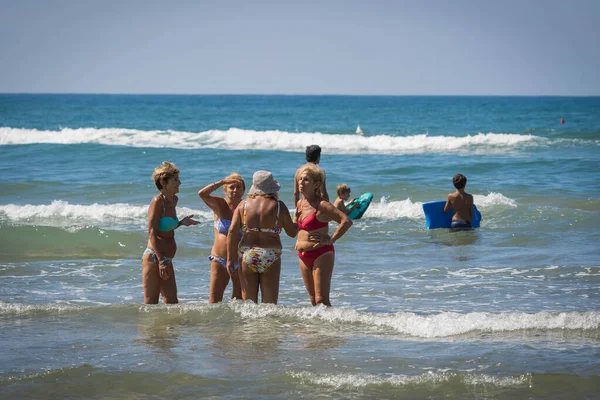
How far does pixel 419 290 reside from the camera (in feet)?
29.2

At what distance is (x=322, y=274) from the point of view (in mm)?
6676

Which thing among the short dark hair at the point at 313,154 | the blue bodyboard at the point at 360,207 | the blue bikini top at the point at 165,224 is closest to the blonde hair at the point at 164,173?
the blue bikini top at the point at 165,224

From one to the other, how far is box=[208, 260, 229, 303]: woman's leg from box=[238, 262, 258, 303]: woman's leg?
488 mm

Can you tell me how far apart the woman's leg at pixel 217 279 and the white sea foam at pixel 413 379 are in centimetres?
195

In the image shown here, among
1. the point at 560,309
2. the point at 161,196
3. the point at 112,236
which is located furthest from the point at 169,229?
the point at 112,236

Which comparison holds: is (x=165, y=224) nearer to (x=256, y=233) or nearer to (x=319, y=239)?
(x=256, y=233)

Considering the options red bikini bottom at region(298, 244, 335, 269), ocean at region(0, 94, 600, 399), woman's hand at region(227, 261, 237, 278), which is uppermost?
red bikini bottom at region(298, 244, 335, 269)

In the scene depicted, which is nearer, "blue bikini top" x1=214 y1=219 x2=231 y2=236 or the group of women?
the group of women

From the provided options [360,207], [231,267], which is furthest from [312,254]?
[360,207]

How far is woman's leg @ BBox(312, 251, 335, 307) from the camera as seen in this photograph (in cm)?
662

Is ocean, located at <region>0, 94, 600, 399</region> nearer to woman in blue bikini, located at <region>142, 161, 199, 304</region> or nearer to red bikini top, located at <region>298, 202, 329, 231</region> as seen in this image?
woman in blue bikini, located at <region>142, 161, 199, 304</region>

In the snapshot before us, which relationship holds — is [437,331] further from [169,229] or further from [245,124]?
[245,124]

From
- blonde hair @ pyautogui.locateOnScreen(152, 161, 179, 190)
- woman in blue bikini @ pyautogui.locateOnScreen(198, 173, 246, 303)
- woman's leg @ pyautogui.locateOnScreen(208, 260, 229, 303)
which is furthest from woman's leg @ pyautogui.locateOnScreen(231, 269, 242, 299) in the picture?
blonde hair @ pyautogui.locateOnScreen(152, 161, 179, 190)

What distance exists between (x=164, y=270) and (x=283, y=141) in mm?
29789
